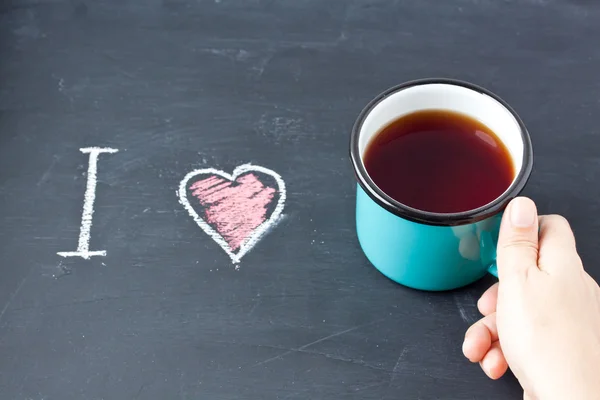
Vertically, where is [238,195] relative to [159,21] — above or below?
below

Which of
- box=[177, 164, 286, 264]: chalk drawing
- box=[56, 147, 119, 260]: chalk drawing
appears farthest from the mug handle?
box=[56, 147, 119, 260]: chalk drawing

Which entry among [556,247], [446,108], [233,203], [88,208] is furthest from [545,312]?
[88,208]

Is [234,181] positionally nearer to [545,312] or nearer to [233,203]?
[233,203]

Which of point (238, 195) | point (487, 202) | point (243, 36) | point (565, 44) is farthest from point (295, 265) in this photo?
point (565, 44)

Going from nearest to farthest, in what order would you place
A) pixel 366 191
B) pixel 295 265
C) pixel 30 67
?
pixel 366 191
pixel 295 265
pixel 30 67

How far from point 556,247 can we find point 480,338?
0.11 meters

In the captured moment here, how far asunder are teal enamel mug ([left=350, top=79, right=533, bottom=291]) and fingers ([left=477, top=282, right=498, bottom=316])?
2 centimetres

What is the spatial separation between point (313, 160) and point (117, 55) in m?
0.27

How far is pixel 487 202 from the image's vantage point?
0.64 m

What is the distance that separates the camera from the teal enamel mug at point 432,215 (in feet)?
1.98

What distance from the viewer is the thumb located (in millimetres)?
584

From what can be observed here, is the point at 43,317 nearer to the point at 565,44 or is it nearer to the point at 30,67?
the point at 30,67

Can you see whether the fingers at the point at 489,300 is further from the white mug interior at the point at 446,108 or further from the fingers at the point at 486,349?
the white mug interior at the point at 446,108

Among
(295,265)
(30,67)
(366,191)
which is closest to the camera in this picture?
(366,191)
